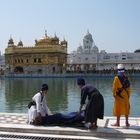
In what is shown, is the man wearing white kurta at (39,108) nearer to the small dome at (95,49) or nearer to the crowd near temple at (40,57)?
the crowd near temple at (40,57)

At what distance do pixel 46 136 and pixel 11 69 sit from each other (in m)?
57.9

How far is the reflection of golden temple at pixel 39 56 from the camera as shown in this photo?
197 feet

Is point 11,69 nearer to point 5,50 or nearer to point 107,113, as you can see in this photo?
point 5,50

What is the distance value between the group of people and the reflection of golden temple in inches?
2064

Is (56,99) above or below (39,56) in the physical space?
below

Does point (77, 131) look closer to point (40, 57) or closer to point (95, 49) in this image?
point (40, 57)

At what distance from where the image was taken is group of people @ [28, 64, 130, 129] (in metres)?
6.52

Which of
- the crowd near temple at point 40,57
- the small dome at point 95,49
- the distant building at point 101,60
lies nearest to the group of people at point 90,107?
the crowd near temple at point 40,57

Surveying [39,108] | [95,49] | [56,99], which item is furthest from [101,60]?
[39,108]

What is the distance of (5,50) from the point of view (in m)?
65.2

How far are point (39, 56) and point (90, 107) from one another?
54625 millimetres

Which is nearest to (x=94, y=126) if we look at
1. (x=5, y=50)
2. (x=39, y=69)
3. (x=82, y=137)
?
(x=82, y=137)

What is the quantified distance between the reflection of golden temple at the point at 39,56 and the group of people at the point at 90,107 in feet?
172

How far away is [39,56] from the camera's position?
6075 cm
